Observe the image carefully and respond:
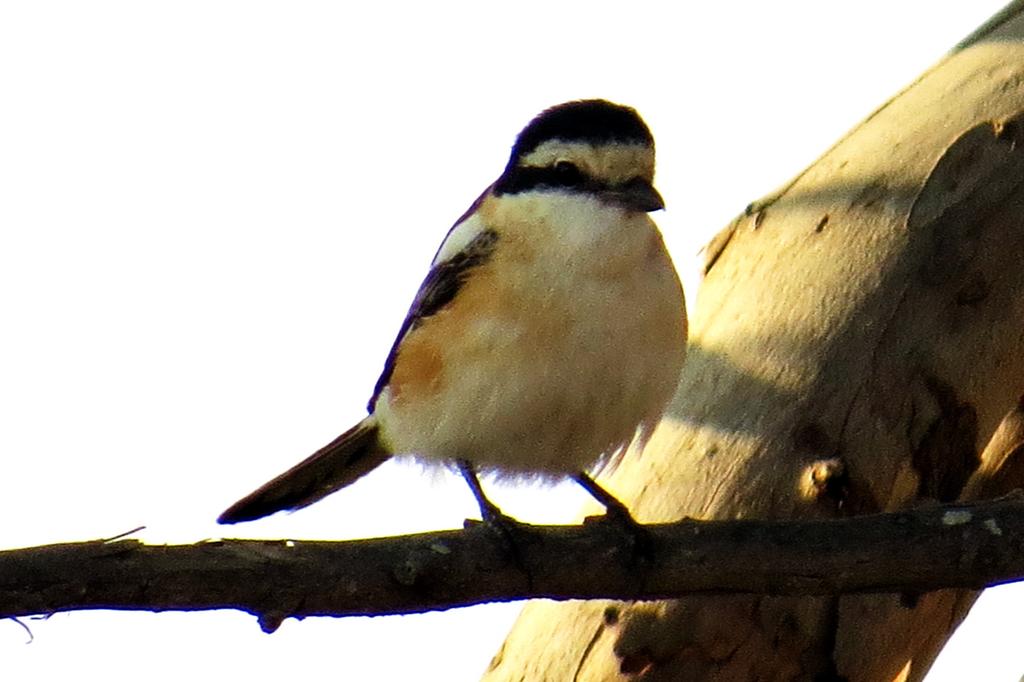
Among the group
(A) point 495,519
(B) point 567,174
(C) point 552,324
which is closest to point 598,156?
(B) point 567,174

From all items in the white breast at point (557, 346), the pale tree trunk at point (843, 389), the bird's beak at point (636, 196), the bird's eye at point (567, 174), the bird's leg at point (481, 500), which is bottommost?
the pale tree trunk at point (843, 389)

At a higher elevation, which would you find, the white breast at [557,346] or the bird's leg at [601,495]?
Result: the white breast at [557,346]

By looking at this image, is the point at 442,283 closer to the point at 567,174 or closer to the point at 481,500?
the point at 567,174

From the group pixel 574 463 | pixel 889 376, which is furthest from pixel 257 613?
pixel 889 376

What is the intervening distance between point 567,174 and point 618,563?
120 centimetres

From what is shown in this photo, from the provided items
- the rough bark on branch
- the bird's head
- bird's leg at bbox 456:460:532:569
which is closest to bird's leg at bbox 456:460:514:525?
bird's leg at bbox 456:460:532:569

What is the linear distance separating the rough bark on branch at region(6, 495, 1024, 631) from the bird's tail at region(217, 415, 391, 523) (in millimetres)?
1288

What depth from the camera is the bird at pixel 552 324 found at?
4516 millimetres

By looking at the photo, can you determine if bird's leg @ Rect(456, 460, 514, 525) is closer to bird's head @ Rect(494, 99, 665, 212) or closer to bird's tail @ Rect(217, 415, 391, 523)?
bird's tail @ Rect(217, 415, 391, 523)

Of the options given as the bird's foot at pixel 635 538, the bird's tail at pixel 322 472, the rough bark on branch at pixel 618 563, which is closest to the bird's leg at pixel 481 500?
the rough bark on branch at pixel 618 563

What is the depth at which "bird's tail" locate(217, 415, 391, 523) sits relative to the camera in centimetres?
534

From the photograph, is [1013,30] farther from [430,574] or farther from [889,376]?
[430,574]

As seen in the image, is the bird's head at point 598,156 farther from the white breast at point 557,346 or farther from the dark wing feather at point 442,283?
the dark wing feather at point 442,283

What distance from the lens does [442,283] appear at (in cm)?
491
